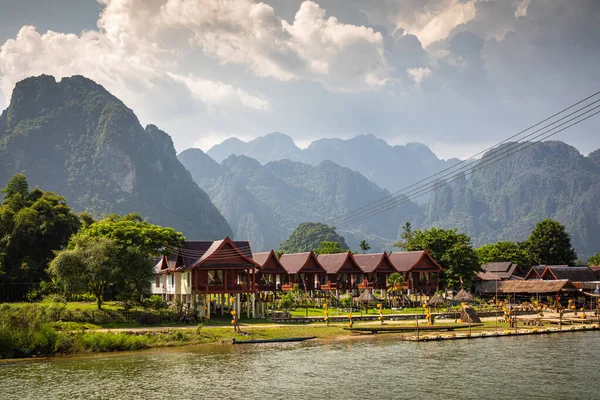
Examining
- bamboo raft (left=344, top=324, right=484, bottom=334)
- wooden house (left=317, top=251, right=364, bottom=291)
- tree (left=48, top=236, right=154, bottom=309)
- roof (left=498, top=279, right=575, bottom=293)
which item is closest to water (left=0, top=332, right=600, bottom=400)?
bamboo raft (left=344, top=324, right=484, bottom=334)

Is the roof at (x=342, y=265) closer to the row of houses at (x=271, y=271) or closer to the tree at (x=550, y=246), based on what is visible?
the row of houses at (x=271, y=271)

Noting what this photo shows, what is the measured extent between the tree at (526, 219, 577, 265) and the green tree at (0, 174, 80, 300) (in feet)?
295

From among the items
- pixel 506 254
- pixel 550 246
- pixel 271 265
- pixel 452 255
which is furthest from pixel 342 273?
pixel 550 246

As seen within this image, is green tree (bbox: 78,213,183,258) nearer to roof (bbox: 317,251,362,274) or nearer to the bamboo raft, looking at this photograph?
the bamboo raft

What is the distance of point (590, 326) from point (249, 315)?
34.0m

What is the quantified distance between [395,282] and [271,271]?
19869 millimetres

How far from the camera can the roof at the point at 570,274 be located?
8956 cm

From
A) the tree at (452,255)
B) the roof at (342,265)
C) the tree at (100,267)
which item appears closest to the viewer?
the tree at (100,267)

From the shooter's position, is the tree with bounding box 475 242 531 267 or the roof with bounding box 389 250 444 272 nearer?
the roof with bounding box 389 250 444 272

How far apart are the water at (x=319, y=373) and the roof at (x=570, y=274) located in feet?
161

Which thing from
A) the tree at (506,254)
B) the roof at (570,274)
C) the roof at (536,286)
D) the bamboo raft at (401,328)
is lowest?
the bamboo raft at (401,328)

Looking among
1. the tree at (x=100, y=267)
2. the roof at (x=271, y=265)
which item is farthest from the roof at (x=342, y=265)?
the tree at (x=100, y=267)

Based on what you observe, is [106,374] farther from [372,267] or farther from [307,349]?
[372,267]

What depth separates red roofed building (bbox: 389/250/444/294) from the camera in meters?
82.6
